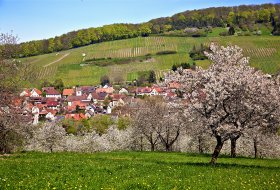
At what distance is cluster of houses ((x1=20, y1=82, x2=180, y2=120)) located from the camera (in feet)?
561

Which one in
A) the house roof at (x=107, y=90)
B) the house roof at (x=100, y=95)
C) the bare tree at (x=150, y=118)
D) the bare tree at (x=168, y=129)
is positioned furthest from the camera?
the house roof at (x=107, y=90)

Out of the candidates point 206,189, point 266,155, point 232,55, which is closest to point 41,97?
point 266,155

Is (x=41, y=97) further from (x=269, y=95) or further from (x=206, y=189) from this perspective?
(x=206, y=189)

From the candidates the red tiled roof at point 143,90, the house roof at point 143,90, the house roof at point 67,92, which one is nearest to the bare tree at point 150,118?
the red tiled roof at point 143,90

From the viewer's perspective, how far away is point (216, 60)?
32.9 metres

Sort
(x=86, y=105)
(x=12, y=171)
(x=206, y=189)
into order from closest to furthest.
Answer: (x=206, y=189)
(x=12, y=171)
(x=86, y=105)

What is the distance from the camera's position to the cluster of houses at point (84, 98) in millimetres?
171000

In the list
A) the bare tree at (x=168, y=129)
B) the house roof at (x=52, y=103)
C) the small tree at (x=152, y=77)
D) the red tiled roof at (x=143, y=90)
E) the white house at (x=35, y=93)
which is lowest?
the house roof at (x=52, y=103)

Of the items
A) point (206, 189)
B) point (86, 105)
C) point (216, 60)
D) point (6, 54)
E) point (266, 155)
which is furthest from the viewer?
point (86, 105)

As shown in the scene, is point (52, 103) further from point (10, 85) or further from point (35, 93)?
point (10, 85)

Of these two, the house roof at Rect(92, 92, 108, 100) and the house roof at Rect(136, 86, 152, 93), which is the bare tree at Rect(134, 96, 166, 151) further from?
the house roof at Rect(92, 92, 108, 100)

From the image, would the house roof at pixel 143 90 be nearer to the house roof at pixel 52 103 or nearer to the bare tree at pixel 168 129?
the house roof at pixel 52 103

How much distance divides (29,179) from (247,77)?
1861cm

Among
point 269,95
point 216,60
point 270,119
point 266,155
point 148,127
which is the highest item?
point 216,60
